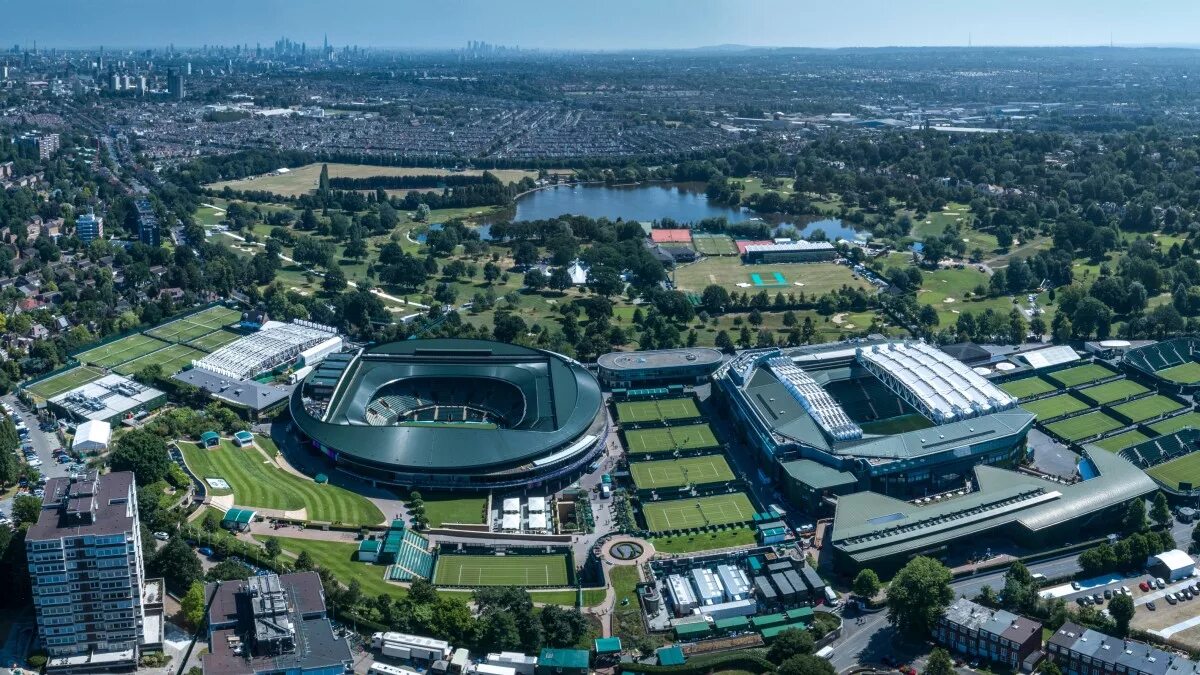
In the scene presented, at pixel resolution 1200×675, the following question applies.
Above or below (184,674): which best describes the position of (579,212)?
above

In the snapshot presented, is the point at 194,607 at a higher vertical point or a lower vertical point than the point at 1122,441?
lower

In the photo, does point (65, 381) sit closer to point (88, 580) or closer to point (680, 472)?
point (88, 580)

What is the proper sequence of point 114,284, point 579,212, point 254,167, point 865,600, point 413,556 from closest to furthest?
point 865,600
point 413,556
point 114,284
point 579,212
point 254,167

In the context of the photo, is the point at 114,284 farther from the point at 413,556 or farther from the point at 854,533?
the point at 854,533

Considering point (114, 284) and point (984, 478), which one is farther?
point (114, 284)

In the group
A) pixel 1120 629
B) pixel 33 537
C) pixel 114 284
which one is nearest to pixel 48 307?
pixel 114 284

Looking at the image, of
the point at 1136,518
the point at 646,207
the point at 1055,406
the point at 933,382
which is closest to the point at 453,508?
the point at 933,382
